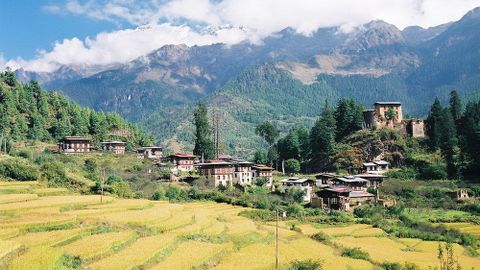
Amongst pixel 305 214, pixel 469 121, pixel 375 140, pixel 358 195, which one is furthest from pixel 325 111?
pixel 305 214

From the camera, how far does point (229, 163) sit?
88.2 metres

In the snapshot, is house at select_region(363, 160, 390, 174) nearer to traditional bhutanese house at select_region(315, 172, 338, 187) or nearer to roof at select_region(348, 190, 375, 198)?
traditional bhutanese house at select_region(315, 172, 338, 187)

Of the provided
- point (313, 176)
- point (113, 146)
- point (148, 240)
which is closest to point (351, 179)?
point (313, 176)

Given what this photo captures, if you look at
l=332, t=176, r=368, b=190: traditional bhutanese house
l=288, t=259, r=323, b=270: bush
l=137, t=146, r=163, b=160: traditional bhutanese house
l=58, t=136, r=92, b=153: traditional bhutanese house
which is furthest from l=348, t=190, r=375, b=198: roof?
l=58, t=136, r=92, b=153: traditional bhutanese house

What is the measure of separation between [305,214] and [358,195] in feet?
40.8

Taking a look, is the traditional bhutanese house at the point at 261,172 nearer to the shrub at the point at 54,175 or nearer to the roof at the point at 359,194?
the roof at the point at 359,194

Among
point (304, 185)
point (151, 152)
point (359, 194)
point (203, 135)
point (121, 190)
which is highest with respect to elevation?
point (203, 135)

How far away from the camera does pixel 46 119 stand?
111m

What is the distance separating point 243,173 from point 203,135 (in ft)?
52.6

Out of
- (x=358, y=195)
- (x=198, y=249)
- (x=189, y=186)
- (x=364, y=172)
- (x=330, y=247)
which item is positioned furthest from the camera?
(x=364, y=172)

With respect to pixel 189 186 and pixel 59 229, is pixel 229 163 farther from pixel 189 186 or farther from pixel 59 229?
pixel 59 229

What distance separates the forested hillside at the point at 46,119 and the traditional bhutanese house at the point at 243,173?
3355cm

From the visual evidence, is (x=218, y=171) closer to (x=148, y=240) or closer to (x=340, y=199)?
(x=340, y=199)

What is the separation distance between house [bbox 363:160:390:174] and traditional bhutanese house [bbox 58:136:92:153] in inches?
Answer: 2052
